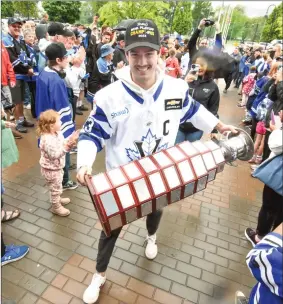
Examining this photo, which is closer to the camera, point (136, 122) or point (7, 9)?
point (136, 122)

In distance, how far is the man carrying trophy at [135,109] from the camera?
203 cm

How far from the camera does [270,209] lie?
306 cm

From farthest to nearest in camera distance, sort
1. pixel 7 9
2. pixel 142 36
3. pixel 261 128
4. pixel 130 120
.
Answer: pixel 7 9
pixel 261 128
pixel 130 120
pixel 142 36

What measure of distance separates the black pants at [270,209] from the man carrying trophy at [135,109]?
4.72 ft

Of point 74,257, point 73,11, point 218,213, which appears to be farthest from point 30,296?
point 73,11

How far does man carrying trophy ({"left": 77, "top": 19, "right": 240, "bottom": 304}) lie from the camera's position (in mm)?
2031

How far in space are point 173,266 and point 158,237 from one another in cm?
47

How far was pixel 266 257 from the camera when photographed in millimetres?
1297

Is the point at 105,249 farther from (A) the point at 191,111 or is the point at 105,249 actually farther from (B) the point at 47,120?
(B) the point at 47,120

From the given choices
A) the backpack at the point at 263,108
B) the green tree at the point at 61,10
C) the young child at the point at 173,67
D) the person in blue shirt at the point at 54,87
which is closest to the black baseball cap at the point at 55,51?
the person in blue shirt at the point at 54,87

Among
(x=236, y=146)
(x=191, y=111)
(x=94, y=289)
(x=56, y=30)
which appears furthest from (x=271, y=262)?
(x=56, y=30)

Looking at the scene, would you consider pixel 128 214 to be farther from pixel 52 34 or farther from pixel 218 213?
pixel 52 34

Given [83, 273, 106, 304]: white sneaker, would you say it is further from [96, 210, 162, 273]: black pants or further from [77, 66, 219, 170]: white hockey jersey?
[77, 66, 219, 170]: white hockey jersey

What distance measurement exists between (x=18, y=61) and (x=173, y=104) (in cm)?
459
